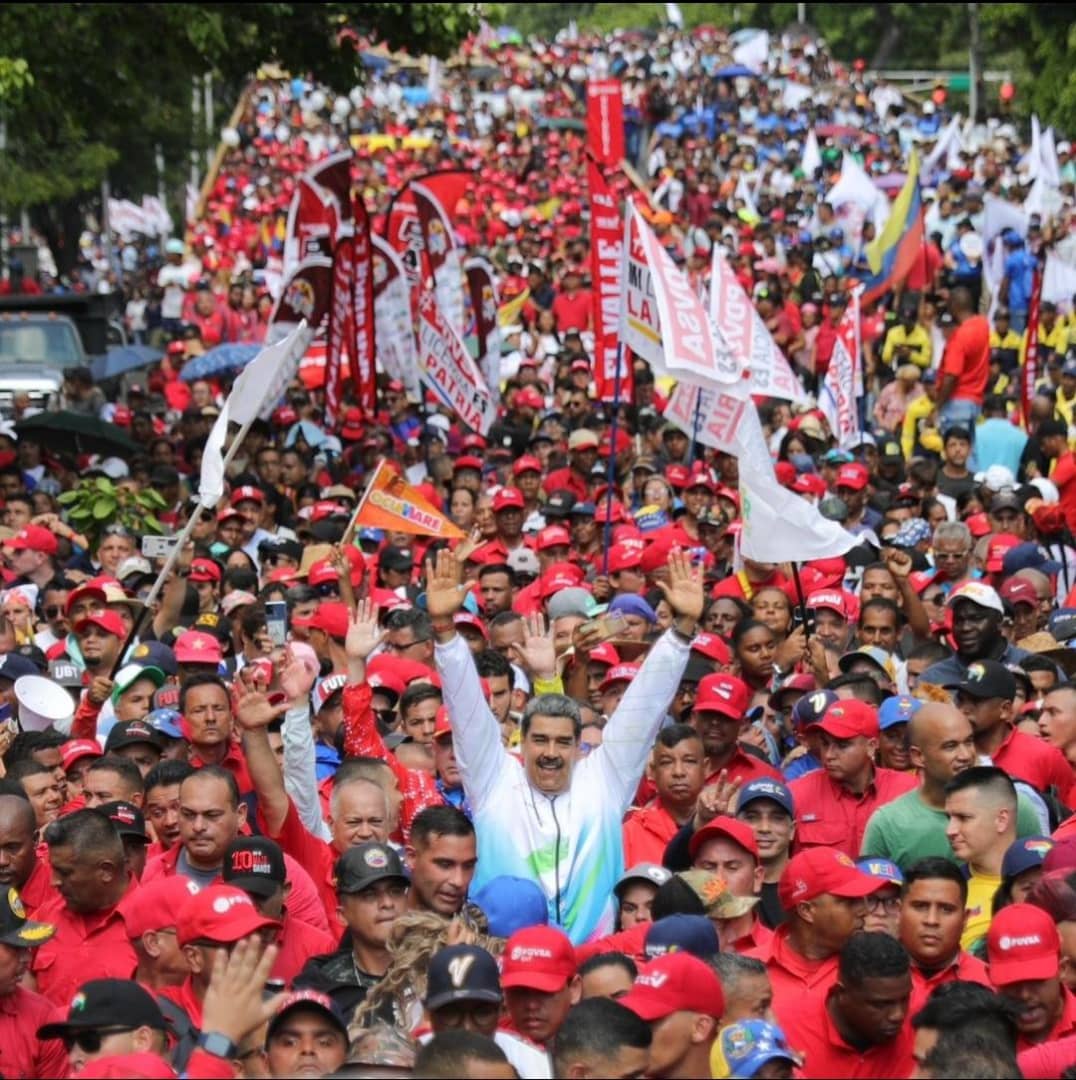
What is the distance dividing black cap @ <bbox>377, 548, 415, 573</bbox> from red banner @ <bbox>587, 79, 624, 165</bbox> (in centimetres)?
1548

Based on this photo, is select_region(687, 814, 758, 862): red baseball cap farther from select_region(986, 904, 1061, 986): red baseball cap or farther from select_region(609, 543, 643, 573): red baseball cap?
select_region(609, 543, 643, 573): red baseball cap

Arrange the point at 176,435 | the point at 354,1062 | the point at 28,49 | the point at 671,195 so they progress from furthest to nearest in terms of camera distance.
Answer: the point at 671,195 → the point at 176,435 → the point at 28,49 → the point at 354,1062

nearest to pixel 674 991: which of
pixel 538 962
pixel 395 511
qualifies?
pixel 538 962

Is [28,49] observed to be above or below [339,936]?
above

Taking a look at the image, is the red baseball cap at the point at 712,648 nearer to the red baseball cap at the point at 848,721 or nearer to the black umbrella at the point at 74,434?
the red baseball cap at the point at 848,721

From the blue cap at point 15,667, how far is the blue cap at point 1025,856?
4884mm

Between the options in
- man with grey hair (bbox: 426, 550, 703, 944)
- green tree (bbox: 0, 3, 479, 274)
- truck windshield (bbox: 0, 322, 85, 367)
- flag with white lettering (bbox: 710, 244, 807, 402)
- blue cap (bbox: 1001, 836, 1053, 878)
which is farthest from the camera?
truck windshield (bbox: 0, 322, 85, 367)

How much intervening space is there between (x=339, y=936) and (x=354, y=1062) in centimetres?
215

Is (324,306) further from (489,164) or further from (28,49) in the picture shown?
(489,164)

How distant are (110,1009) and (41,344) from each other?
18.1 meters

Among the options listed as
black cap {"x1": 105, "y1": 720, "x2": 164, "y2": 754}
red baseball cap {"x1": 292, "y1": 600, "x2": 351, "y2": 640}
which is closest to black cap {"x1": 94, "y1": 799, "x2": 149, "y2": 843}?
black cap {"x1": 105, "y1": 720, "x2": 164, "y2": 754}

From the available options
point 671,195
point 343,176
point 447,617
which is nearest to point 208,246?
point 671,195

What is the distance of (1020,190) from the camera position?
33.6 m

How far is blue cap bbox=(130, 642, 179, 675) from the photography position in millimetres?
11625
